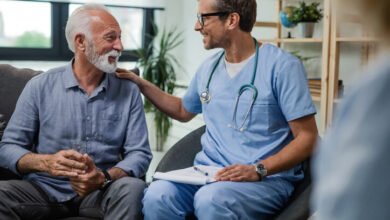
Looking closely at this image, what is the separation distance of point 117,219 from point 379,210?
3.89ft

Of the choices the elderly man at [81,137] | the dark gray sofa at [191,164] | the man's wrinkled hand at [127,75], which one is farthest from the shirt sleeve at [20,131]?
the dark gray sofa at [191,164]

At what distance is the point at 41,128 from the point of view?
182 cm

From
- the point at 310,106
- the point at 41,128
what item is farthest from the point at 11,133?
the point at 310,106

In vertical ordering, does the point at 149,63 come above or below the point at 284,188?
above

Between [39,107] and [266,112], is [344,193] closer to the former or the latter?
[266,112]

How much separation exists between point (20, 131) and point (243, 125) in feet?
2.75

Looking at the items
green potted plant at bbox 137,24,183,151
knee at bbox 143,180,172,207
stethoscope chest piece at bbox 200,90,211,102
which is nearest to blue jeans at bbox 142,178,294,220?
knee at bbox 143,180,172,207

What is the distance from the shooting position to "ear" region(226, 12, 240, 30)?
1784 mm

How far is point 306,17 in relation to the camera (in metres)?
3.02

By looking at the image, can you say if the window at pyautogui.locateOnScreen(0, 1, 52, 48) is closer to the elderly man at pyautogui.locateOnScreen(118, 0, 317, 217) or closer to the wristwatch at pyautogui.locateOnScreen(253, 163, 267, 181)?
the elderly man at pyautogui.locateOnScreen(118, 0, 317, 217)

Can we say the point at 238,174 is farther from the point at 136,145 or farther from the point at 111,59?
the point at 111,59

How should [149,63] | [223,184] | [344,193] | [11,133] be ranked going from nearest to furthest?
[344,193] → [223,184] → [11,133] → [149,63]

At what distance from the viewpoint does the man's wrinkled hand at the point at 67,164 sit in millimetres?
1612

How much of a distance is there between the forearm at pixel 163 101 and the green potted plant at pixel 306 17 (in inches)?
53.2
